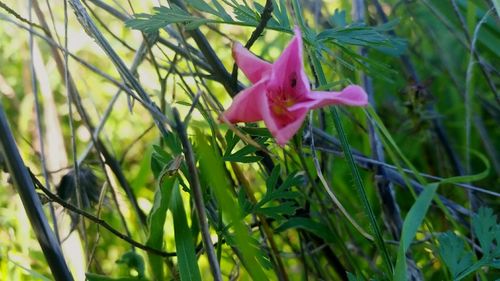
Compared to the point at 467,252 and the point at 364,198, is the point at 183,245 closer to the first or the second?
the point at 364,198

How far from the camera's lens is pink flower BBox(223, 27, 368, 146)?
59cm

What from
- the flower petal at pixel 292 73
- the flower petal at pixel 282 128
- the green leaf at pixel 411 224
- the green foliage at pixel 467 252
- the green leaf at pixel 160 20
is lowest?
the green foliage at pixel 467 252

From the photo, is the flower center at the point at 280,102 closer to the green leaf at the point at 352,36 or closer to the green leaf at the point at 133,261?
the green leaf at the point at 352,36

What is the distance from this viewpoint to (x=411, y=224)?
692mm

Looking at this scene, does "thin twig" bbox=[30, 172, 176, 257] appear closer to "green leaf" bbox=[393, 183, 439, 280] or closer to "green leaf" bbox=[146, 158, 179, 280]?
"green leaf" bbox=[146, 158, 179, 280]

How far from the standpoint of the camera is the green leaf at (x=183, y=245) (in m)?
0.74

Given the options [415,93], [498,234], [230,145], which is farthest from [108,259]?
Answer: [498,234]

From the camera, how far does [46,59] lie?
7.46ft

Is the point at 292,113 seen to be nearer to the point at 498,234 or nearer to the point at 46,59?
the point at 498,234

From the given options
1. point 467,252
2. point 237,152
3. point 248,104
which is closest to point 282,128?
point 248,104

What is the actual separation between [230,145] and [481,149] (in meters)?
1.12

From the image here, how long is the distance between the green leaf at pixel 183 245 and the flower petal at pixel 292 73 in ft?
0.70

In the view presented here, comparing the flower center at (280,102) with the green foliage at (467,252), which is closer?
the flower center at (280,102)

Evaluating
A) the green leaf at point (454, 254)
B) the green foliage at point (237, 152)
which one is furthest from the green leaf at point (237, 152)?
the green leaf at point (454, 254)
